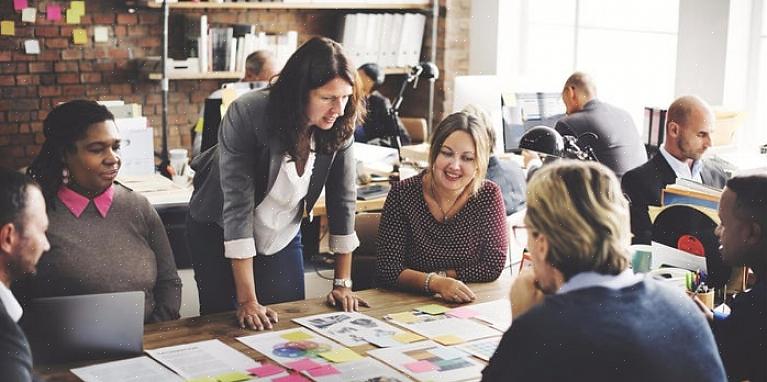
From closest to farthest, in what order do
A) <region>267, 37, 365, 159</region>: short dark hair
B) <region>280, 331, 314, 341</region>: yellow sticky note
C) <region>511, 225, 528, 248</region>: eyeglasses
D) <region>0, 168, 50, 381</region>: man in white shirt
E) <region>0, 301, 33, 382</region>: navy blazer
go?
<region>0, 301, 33, 382</region>: navy blazer → <region>0, 168, 50, 381</region>: man in white shirt → <region>280, 331, 314, 341</region>: yellow sticky note → <region>267, 37, 365, 159</region>: short dark hair → <region>511, 225, 528, 248</region>: eyeglasses

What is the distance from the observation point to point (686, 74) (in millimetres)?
5324

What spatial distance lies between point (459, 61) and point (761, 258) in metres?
4.95

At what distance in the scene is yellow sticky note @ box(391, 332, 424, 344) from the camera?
250 centimetres

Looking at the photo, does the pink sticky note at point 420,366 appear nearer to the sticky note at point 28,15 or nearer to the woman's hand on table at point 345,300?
the woman's hand on table at point 345,300

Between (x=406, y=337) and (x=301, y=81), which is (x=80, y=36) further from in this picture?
(x=406, y=337)

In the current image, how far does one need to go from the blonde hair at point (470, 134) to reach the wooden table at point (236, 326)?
0.41 metres

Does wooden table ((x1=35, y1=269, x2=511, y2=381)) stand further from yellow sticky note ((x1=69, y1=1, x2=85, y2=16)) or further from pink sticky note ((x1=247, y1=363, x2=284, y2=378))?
yellow sticky note ((x1=69, y1=1, x2=85, y2=16))

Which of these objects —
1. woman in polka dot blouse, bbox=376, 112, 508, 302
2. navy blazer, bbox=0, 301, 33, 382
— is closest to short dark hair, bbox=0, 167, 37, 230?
navy blazer, bbox=0, 301, 33, 382

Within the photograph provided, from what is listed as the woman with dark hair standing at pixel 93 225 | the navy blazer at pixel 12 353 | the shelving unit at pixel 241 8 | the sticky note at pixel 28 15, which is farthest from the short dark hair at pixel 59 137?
the sticky note at pixel 28 15

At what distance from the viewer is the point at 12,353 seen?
5.74ft

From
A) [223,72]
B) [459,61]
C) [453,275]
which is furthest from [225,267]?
[459,61]

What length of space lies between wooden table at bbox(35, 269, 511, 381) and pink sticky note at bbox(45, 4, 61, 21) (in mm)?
3968

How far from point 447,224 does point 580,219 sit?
1262 millimetres

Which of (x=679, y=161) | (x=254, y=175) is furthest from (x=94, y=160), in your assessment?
(x=679, y=161)
